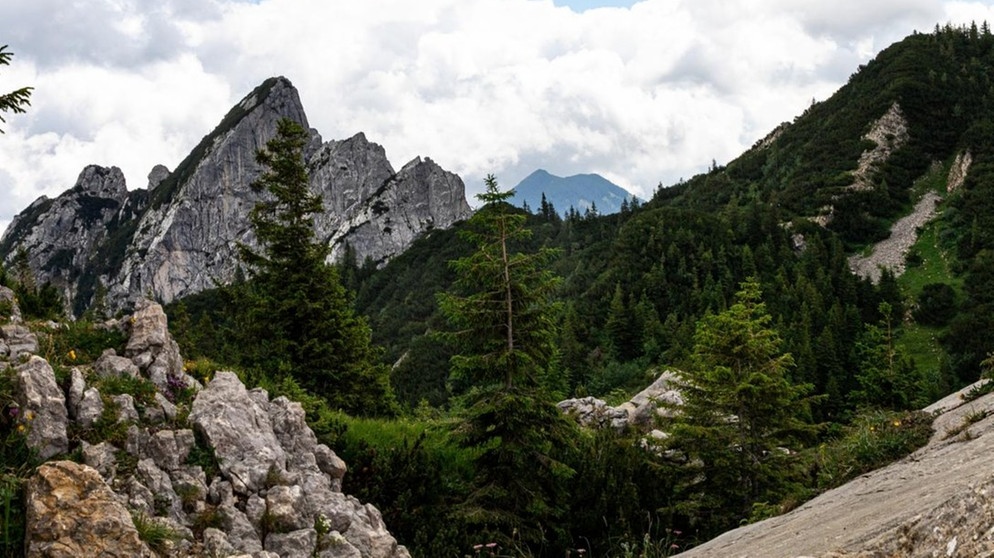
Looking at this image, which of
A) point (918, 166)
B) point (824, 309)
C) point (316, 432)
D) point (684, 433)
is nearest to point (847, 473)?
point (684, 433)

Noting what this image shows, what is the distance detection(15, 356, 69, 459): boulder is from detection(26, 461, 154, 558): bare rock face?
59.2 inches

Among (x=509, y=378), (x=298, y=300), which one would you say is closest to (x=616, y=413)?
(x=509, y=378)

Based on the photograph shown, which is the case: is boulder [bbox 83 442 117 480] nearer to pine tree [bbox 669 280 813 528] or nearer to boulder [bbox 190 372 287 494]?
boulder [bbox 190 372 287 494]

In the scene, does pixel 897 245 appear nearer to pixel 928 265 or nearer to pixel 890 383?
pixel 928 265

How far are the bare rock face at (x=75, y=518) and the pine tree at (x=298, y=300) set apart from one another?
42.0 ft

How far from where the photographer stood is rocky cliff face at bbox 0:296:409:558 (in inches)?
259

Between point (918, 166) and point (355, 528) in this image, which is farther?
point (918, 166)

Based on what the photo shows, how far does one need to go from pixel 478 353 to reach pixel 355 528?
5853 mm

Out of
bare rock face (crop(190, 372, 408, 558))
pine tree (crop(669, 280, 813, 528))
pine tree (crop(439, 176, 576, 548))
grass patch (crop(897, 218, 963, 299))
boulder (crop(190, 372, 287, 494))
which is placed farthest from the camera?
grass patch (crop(897, 218, 963, 299))

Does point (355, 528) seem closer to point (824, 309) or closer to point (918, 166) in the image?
point (824, 309)

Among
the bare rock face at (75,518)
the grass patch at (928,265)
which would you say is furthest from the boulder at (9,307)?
the grass patch at (928,265)

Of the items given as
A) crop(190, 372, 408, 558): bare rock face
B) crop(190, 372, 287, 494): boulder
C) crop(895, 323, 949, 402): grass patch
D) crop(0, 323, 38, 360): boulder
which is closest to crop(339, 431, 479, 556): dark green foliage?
crop(190, 372, 408, 558): bare rock face

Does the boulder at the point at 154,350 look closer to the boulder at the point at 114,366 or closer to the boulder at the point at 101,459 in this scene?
the boulder at the point at 114,366

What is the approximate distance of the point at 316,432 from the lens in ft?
41.8
